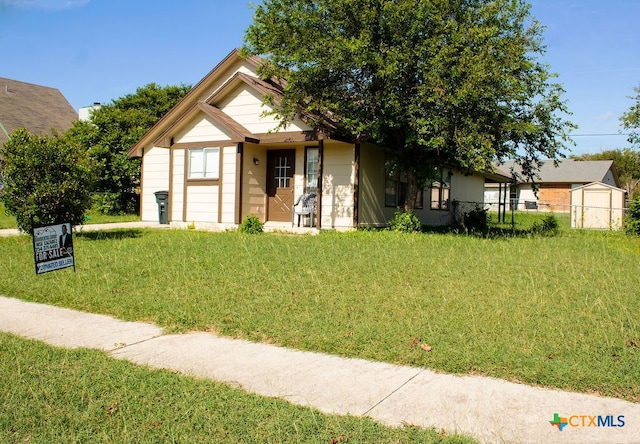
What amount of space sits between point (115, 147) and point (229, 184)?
32.2 ft

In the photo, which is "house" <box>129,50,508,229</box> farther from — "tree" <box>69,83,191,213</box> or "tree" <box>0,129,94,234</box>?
"tree" <box>69,83,191,213</box>

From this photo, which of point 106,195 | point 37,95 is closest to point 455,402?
point 106,195

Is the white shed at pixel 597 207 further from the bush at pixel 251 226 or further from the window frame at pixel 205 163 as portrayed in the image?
the window frame at pixel 205 163

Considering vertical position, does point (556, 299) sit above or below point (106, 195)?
below

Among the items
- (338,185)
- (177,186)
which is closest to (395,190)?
(338,185)

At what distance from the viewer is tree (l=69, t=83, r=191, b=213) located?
23.5m

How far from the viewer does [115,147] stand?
2397 cm

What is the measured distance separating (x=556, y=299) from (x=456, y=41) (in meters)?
7.99

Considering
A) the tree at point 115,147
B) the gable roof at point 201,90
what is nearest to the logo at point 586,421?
the gable roof at point 201,90

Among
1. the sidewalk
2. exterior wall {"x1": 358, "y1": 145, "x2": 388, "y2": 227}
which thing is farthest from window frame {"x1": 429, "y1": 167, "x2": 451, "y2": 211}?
the sidewalk

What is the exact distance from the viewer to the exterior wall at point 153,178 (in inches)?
808

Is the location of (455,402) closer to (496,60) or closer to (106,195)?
(496,60)

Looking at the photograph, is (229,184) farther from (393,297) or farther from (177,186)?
(393,297)

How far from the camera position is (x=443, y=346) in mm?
5344
